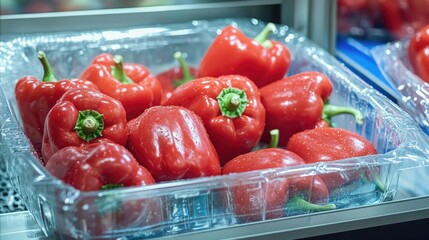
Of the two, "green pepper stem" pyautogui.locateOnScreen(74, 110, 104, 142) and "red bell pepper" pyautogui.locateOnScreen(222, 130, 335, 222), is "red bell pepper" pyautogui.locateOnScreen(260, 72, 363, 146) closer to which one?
"red bell pepper" pyautogui.locateOnScreen(222, 130, 335, 222)

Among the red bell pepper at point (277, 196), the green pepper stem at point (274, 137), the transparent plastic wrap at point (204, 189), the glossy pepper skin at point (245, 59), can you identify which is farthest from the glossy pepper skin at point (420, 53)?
the red bell pepper at point (277, 196)

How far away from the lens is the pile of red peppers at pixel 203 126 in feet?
3.81

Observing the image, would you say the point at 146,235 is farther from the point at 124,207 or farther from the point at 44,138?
the point at 44,138

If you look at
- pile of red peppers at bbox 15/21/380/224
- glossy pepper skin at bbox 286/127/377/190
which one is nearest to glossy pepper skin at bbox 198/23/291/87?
pile of red peppers at bbox 15/21/380/224

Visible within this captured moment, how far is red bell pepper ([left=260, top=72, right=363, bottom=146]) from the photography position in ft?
4.87

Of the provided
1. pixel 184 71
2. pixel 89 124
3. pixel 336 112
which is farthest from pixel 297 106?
pixel 89 124

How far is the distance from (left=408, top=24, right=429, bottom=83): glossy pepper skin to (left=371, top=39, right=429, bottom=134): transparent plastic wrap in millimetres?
19

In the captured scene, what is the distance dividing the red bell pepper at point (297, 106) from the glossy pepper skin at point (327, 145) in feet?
0.25

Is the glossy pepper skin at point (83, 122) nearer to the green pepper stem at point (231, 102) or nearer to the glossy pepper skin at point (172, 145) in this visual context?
the glossy pepper skin at point (172, 145)

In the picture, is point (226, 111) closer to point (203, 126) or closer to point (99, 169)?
point (203, 126)

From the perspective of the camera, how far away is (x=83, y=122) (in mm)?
1229

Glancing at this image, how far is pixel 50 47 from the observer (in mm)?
1790

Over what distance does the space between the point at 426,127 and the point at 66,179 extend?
79 centimetres

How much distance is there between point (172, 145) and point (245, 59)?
17.8 inches
